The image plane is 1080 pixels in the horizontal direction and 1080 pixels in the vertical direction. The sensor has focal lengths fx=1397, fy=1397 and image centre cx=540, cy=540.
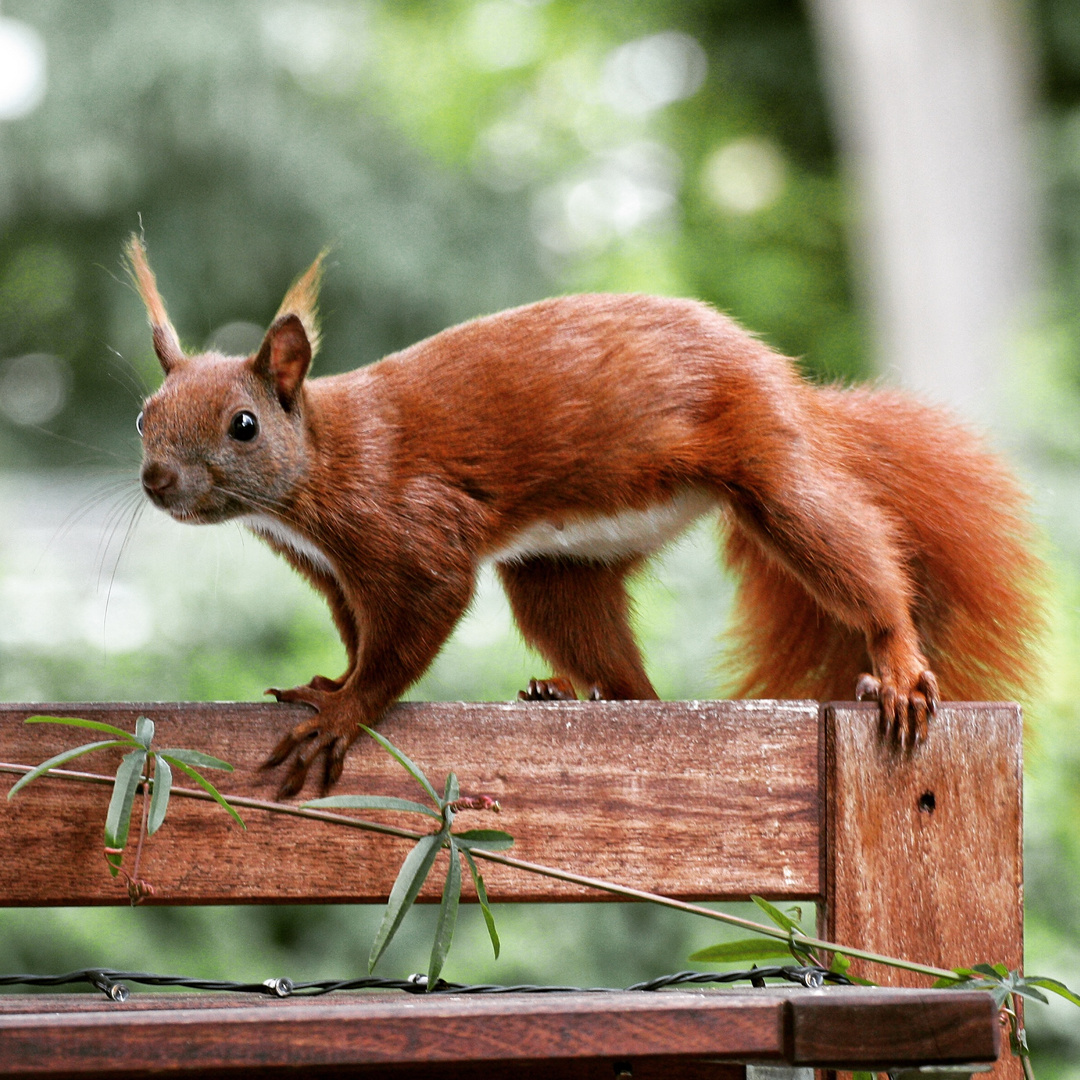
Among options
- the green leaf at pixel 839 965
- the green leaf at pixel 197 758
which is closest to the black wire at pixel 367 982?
the green leaf at pixel 839 965

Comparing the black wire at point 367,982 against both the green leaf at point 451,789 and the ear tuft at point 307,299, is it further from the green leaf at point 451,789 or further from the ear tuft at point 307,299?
the ear tuft at point 307,299

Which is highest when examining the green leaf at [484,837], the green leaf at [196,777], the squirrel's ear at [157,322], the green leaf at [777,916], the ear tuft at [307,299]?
the ear tuft at [307,299]

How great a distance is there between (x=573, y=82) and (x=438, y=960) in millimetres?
→ 7306

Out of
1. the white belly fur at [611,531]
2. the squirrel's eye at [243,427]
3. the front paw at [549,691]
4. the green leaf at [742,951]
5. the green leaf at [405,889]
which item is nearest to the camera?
the green leaf at [405,889]

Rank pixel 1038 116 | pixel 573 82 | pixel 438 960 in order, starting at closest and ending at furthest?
pixel 438 960, pixel 1038 116, pixel 573 82

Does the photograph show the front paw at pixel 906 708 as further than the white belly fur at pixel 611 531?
No

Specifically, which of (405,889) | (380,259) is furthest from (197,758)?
(380,259)

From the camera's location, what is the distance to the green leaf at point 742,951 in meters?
1.19

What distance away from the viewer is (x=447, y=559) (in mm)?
1493

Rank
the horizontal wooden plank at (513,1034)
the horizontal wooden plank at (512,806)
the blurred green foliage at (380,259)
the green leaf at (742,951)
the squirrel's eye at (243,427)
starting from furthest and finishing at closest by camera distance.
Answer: the blurred green foliage at (380,259), the squirrel's eye at (243,427), the horizontal wooden plank at (512,806), the green leaf at (742,951), the horizontal wooden plank at (513,1034)

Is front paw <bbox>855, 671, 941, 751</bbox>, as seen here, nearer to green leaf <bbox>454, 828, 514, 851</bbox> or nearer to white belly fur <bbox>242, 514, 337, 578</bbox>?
green leaf <bbox>454, 828, 514, 851</bbox>

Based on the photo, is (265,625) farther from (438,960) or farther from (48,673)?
(438,960)

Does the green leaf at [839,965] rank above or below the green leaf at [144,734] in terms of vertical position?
below

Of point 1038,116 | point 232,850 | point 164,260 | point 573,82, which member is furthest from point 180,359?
point 573,82
